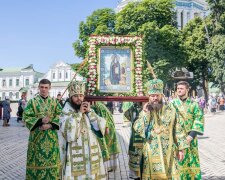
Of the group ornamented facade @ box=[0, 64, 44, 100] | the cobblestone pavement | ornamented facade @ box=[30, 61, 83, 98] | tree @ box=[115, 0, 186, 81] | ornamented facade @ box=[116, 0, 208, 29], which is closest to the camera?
the cobblestone pavement

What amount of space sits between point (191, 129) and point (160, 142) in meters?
0.93

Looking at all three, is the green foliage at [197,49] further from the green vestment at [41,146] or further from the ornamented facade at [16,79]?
the ornamented facade at [16,79]

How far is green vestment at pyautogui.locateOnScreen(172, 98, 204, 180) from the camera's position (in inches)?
Answer: 218

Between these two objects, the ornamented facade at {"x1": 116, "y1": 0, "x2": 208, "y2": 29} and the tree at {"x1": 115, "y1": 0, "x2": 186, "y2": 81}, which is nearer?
the tree at {"x1": 115, "y1": 0, "x2": 186, "y2": 81}

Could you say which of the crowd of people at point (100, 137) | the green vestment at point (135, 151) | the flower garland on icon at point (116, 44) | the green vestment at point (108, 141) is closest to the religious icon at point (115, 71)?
the flower garland on icon at point (116, 44)

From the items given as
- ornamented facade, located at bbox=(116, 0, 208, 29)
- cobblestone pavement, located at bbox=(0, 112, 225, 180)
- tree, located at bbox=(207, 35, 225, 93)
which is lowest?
cobblestone pavement, located at bbox=(0, 112, 225, 180)

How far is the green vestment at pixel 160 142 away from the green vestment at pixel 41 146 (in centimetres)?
161

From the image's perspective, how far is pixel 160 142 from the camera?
4.89 metres

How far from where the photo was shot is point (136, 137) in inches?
271

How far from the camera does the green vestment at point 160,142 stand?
483 centimetres

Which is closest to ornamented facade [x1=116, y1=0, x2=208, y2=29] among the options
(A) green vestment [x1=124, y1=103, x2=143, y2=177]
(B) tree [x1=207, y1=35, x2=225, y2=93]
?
(B) tree [x1=207, y1=35, x2=225, y2=93]

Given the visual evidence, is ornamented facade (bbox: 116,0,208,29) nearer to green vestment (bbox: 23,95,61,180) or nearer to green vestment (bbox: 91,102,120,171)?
green vestment (bbox: 91,102,120,171)

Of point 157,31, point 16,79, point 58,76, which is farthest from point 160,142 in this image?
point 16,79

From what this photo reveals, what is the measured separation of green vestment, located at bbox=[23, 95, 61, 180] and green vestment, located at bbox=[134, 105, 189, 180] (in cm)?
161
